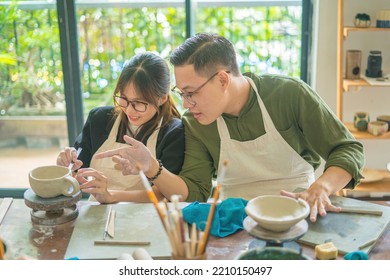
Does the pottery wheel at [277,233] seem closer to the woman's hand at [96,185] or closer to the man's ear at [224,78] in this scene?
the woman's hand at [96,185]

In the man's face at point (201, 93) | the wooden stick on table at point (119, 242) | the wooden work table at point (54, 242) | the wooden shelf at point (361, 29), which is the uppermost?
the wooden shelf at point (361, 29)

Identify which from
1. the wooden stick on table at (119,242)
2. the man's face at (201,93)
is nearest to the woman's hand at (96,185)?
the wooden stick on table at (119,242)

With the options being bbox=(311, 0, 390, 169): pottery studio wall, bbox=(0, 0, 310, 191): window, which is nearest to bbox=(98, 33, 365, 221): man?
bbox=(311, 0, 390, 169): pottery studio wall

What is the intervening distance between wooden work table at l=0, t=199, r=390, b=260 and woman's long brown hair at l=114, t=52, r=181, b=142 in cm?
68

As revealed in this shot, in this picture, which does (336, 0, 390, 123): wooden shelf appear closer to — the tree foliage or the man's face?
the tree foliage

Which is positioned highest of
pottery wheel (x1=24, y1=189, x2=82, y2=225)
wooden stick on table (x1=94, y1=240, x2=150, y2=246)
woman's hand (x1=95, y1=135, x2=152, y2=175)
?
woman's hand (x1=95, y1=135, x2=152, y2=175)

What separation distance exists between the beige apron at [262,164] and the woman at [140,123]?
206mm

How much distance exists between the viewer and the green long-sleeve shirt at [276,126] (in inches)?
89.6

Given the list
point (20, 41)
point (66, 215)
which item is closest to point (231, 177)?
point (66, 215)

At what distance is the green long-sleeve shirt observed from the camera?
7.47 feet

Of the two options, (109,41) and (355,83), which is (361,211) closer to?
(355,83)

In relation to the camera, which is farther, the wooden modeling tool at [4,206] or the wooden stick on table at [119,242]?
the wooden modeling tool at [4,206]

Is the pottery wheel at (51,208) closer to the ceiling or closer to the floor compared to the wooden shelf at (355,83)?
closer to the floor
